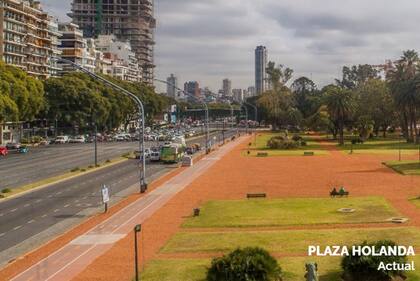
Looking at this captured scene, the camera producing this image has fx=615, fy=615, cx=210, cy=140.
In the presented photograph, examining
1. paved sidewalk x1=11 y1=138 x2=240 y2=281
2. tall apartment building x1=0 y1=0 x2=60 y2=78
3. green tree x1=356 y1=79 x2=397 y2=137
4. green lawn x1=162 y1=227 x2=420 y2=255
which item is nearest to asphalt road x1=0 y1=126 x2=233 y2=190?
paved sidewalk x1=11 y1=138 x2=240 y2=281

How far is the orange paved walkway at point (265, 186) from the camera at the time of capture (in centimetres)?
2708

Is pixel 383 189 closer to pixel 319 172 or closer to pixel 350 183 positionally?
pixel 350 183

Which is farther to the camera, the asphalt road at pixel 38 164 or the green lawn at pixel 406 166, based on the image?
the asphalt road at pixel 38 164

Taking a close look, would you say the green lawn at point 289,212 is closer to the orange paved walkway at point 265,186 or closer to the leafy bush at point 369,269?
the orange paved walkway at point 265,186

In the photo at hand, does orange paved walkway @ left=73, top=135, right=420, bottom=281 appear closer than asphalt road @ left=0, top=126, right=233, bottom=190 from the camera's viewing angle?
Yes

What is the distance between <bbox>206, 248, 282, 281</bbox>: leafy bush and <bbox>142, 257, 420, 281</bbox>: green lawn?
7.45 feet

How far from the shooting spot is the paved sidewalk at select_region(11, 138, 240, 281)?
24420 mm

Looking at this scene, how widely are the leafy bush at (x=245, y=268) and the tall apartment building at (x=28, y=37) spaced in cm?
11799

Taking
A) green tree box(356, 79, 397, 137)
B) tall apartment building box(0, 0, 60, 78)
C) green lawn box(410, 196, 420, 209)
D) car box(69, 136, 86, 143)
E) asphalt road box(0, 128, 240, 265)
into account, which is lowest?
asphalt road box(0, 128, 240, 265)

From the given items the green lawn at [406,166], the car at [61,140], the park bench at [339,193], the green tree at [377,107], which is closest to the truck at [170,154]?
the green lawn at [406,166]

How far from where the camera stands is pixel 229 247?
2780 centimetres

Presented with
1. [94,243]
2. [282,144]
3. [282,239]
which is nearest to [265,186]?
[282,239]

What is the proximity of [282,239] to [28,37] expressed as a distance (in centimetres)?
12696

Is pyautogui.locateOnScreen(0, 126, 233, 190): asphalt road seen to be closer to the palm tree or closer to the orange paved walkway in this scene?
the orange paved walkway
